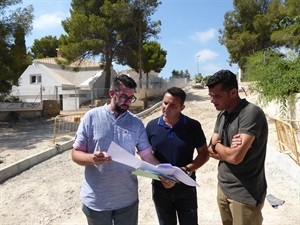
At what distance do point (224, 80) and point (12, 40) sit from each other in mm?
17400

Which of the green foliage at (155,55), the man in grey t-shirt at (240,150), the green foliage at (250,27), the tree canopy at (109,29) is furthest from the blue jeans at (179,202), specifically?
the green foliage at (155,55)

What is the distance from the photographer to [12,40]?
17062mm

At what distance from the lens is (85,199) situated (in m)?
2.33

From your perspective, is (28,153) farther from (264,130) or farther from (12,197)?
(264,130)

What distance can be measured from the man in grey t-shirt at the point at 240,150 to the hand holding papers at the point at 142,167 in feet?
1.22

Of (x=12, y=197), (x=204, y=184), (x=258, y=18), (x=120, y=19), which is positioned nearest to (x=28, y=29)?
(x=120, y=19)

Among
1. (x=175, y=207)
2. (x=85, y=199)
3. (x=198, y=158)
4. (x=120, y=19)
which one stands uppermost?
(x=120, y=19)

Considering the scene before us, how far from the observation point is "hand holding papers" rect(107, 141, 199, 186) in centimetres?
207

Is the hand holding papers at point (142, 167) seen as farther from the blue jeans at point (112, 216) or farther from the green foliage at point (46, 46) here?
the green foliage at point (46, 46)

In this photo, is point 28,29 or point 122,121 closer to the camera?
point 122,121

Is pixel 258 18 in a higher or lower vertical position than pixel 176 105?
higher

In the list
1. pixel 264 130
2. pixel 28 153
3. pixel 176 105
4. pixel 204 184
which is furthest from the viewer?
pixel 28 153

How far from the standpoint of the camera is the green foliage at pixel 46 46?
1929 inches

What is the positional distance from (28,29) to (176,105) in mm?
16928
